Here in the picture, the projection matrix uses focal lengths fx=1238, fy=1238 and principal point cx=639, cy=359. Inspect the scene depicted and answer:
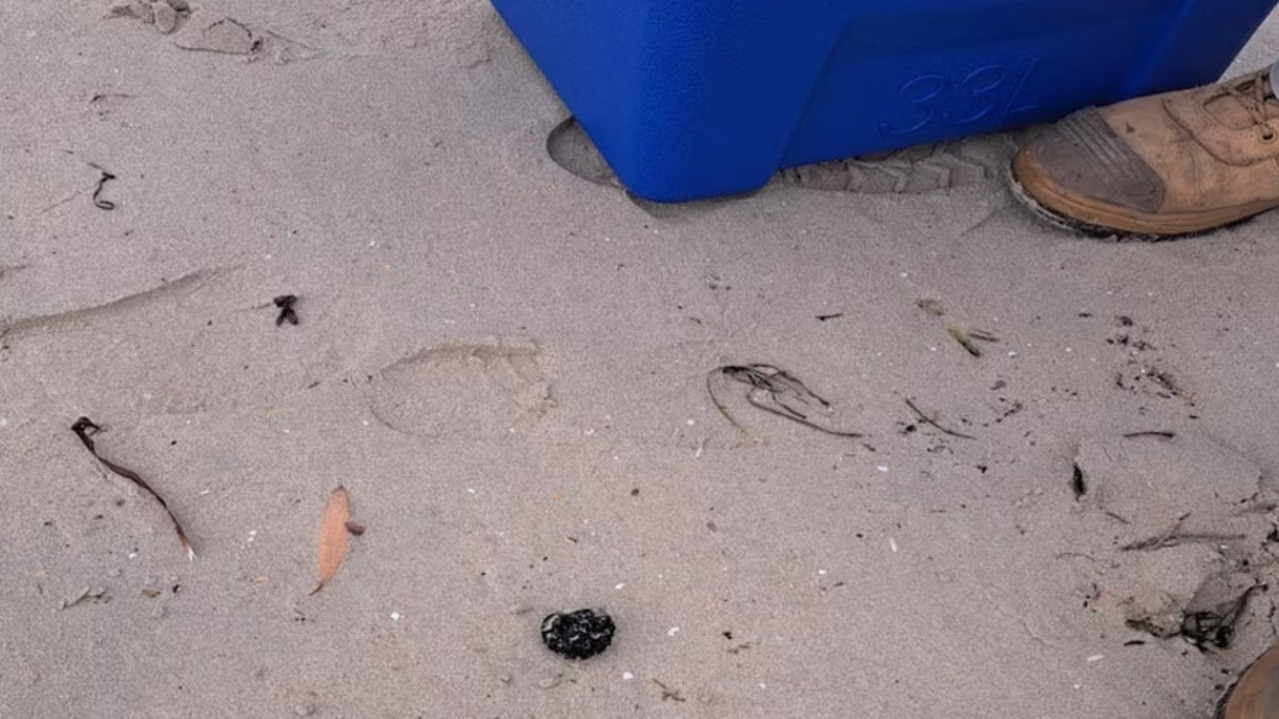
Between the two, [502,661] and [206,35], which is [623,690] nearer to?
[502,661]

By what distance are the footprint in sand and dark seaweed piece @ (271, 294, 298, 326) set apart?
13 centimetres

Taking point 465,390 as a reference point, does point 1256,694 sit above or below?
above

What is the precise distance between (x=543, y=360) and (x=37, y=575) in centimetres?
55

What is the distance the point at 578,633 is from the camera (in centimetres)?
112

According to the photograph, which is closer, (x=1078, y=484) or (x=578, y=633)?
(x=578, y=633)

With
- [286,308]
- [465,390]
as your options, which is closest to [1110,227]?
[465,390]

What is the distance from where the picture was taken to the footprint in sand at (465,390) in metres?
1.30

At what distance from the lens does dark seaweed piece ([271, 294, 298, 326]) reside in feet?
4.53

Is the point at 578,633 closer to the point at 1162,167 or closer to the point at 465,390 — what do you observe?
the point at 465,390

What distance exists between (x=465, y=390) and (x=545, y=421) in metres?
0.10

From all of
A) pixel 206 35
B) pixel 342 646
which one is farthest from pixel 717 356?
pixel 206 35

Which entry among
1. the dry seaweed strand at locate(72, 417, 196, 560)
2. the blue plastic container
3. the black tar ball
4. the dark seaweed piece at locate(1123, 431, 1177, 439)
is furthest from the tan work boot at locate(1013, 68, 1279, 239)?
the dry seaweed strand at locate(72, 417, 196, 560)

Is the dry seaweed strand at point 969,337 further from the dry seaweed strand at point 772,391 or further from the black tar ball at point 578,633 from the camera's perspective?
the black tar ball at point 578,633

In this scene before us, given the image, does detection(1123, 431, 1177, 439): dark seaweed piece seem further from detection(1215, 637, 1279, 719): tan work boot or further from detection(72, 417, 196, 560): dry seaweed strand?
detection(72, 417, 196, 560): dry seaweed strand
